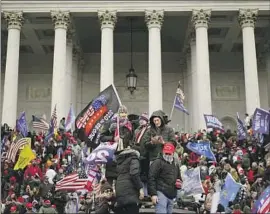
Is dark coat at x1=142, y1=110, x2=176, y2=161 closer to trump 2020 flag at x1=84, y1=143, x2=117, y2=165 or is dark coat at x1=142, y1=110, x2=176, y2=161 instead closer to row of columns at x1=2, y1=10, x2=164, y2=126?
trump 2020 flag at x1=84, y1=143, x2=117, y2=165

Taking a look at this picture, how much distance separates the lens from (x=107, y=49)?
113 feet

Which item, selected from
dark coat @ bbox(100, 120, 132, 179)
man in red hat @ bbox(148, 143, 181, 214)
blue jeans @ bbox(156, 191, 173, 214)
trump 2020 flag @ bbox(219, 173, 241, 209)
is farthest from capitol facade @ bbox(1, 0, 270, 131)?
blue jeans @ bbox(156, 191, 173, 214)

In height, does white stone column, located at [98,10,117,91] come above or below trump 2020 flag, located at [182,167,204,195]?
above

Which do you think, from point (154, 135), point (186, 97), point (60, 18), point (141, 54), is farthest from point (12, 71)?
point (154, 135)

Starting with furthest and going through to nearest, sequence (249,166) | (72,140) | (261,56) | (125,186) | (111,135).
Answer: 1. (261,56)
2. (72,140)
3. (249,166)
4. (111,135)
5. (125,186)

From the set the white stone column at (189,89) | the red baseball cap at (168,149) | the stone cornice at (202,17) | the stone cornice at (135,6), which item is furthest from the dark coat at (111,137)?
the white stone column at (189,89)

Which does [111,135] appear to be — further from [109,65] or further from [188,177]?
[109,65]

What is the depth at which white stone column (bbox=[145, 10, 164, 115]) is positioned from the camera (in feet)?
110

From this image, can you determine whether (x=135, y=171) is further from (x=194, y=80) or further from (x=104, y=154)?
(x=194, y=80)

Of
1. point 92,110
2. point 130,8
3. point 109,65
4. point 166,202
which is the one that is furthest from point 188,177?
point 130,8

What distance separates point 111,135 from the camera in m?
12.2

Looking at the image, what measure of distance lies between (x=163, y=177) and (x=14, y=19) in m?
27.7

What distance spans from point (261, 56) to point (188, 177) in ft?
91.4

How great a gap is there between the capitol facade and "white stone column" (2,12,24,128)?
66mm
